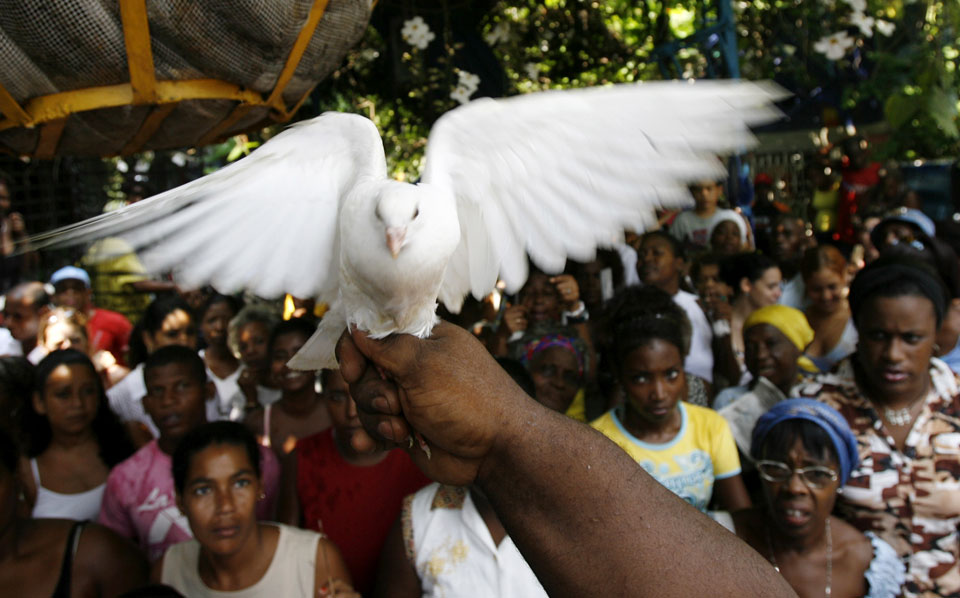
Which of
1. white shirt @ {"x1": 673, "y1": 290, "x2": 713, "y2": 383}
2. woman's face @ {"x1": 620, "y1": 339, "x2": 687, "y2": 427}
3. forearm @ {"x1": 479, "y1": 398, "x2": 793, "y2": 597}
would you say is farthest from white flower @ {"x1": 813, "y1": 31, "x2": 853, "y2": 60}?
forearm @ {"x1": 479, "y1": 398, "x2": 793, "y2": 597}

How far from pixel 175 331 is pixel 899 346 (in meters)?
3.69

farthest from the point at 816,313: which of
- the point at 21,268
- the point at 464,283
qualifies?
the point at 21,268

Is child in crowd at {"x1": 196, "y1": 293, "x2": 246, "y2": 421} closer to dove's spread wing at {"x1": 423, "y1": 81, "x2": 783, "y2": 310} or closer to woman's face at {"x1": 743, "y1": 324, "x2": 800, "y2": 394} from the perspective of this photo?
dove's spread wing at {"x1": 423, "y1": 81, "x2": 783, "y2": 310}

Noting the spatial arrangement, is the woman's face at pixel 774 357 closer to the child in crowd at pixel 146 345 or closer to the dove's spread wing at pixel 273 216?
the dove's spread wing at pixel 273 216

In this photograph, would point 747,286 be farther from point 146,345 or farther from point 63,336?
point 63,336

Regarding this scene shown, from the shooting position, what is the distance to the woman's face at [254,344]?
12.9 feet

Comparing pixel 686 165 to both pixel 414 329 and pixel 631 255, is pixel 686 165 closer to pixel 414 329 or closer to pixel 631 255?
pixel 414 329

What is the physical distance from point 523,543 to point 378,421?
421mm

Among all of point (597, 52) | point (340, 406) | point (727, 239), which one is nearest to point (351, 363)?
point (340, 406)

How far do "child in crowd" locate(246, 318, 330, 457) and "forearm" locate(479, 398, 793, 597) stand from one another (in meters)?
2.28

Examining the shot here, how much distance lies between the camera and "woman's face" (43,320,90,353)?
165 inches

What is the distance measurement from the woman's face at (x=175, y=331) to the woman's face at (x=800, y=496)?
128 inches

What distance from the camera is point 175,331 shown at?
166 inches

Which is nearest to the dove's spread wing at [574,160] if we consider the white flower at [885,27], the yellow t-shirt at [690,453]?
the yellow t-shirt at [690,453]
